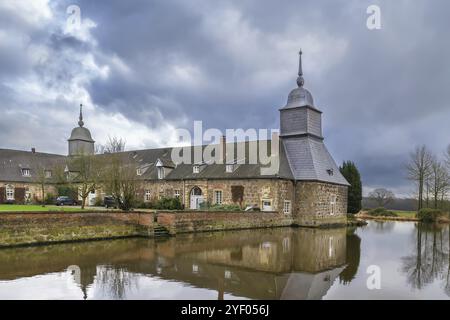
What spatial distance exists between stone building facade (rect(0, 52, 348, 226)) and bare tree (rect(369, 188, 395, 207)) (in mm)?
24523

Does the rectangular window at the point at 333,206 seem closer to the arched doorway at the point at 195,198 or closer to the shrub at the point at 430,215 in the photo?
the arched doorway at the point at 195,198

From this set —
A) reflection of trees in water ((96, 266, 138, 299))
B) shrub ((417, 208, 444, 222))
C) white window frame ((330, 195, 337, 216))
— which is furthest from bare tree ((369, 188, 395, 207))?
reflection of trees in water ((96, 266, 138, 299))

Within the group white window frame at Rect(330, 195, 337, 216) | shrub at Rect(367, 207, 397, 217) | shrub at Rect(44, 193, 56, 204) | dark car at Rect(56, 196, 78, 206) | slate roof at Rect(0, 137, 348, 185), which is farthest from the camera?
shrub at Rect(367, 207, 397, 217)

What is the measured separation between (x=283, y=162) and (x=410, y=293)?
23.1 m

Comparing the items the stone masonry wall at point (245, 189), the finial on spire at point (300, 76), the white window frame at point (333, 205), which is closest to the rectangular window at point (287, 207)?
the stone masonry wall at point (245, 189)

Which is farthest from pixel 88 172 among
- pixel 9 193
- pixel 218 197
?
pixel 9 193

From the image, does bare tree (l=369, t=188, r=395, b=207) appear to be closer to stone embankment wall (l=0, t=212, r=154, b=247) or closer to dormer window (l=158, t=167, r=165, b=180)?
dormer window (l=158, t=167, r=165, b=180)

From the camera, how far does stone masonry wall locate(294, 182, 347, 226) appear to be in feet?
99.5

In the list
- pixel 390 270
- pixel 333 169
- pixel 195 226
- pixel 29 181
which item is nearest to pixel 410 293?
pixel 390 270

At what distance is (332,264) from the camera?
41.8ft

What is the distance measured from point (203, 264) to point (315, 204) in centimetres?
1978

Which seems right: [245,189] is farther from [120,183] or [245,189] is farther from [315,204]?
[120,183]

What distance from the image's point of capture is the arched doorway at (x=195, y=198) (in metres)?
33.5
